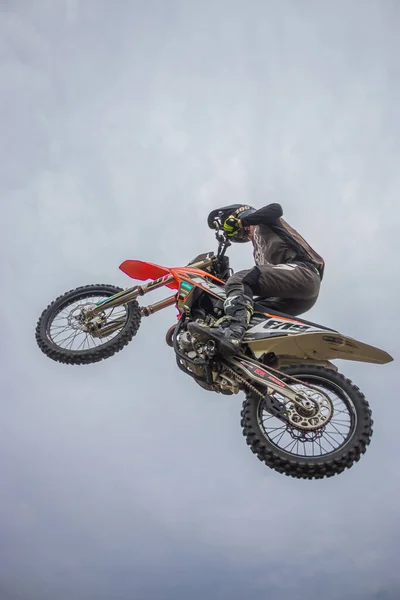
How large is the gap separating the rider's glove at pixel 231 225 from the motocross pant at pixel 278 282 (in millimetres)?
726

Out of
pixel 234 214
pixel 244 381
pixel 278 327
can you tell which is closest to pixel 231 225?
pixel 234 214

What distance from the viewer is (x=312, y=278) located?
8211 mm

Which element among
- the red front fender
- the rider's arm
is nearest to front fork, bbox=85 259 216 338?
the red front fender

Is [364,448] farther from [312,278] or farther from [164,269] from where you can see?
[164,269]

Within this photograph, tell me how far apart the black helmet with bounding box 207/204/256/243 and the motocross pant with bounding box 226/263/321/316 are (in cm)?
79

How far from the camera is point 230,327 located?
24.0ft

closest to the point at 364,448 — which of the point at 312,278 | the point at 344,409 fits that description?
the point at 344,409

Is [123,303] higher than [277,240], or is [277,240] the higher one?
[277,240]

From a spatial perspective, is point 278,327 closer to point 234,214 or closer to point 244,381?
point 244,381

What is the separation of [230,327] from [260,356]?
49 cm

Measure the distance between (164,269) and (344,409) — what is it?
12.2ft

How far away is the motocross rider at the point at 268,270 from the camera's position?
7.57 m

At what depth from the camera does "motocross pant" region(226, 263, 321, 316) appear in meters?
7.87

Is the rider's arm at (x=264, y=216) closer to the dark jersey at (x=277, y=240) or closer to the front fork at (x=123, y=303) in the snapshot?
the dark jersey at (x=277, y=240)
